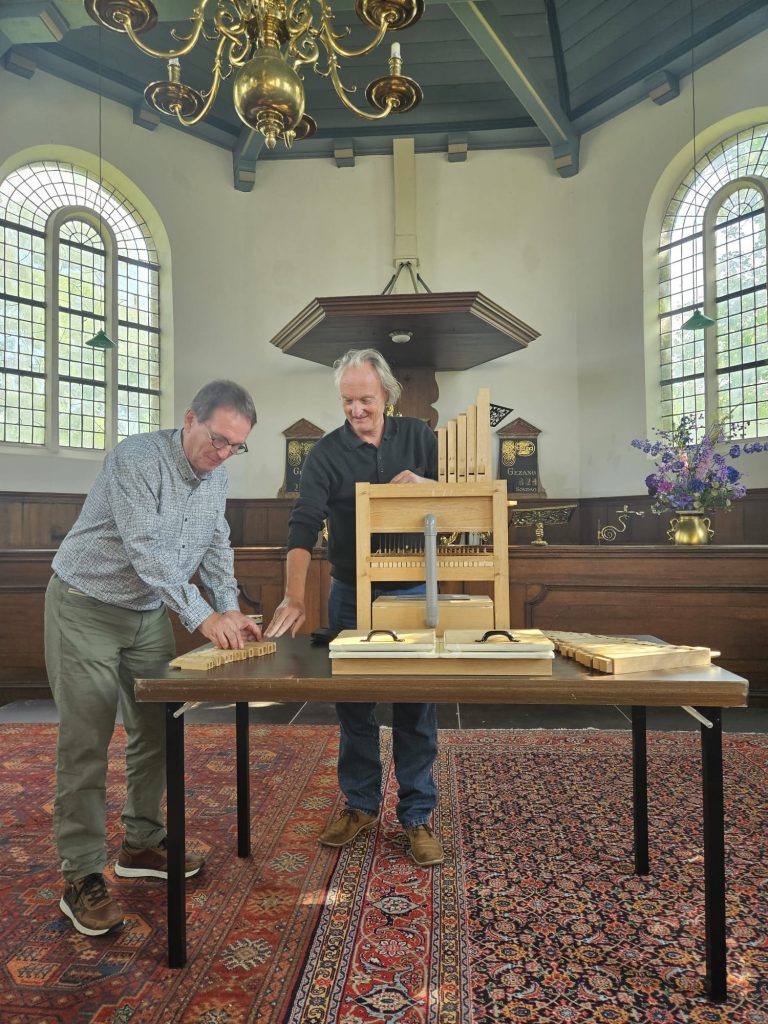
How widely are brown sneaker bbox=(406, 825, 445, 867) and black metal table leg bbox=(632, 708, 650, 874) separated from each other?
A: 0.67 meters

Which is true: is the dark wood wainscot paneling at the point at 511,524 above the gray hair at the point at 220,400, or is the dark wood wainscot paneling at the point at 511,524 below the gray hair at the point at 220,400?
below

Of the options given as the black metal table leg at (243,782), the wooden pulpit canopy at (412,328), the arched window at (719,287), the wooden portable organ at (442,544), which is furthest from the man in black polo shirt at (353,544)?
the arched window at (719,287)

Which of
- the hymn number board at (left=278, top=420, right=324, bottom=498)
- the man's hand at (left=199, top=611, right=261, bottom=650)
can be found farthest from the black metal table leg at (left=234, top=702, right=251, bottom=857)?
the hymn number board at (left=278, top=420, right=324, bottom=498)

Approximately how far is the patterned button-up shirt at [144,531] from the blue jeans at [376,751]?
60cm

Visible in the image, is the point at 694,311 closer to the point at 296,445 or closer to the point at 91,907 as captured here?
the point at 296,445

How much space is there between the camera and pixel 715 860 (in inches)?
66.5

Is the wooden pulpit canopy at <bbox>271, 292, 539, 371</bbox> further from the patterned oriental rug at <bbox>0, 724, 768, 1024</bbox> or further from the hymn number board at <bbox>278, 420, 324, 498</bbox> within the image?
the patterned oriental rug at <bbox>0, 724, 768, 1024</bbox>

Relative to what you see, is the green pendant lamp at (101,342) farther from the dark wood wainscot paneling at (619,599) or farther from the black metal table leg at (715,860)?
the black metal table leg at (715,860)

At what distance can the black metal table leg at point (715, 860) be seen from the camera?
1687mm

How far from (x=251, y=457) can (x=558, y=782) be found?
6104 millimetres

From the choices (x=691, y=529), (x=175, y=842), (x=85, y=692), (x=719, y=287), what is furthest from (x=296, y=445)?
(x=175, y=842)

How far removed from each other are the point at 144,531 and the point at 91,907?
108 cm

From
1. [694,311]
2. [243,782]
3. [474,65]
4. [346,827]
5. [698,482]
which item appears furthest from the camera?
[474,65]

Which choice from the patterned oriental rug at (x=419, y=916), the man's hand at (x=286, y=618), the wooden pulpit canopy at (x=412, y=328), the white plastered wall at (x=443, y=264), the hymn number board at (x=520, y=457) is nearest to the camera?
the patterned oriental rug at (x=419, y=916)
